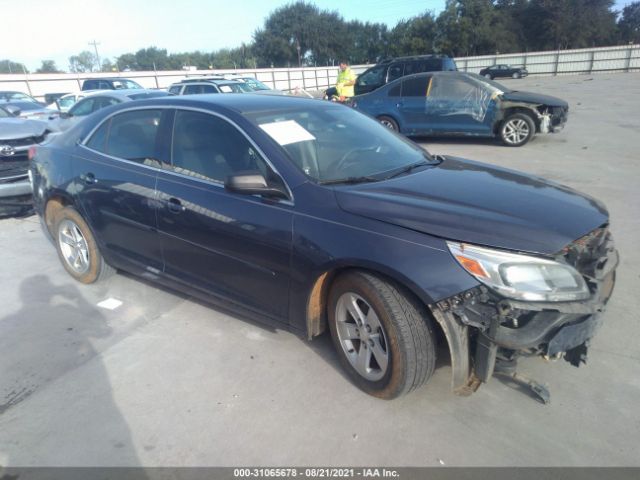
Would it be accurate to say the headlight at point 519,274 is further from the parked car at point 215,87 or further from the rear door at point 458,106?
the parked car at point 215,87

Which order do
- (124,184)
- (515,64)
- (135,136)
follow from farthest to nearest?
1. (515,64)
2. (135,136)
3. (124,184)

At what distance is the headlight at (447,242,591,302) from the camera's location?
2199 millimetres

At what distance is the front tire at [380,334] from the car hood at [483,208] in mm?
400

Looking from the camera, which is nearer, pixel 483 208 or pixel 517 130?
pixel 483 208

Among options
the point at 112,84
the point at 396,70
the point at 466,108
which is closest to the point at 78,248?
the point at 466,108

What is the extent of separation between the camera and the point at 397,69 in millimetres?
15266

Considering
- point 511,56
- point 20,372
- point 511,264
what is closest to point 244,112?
point 511,264

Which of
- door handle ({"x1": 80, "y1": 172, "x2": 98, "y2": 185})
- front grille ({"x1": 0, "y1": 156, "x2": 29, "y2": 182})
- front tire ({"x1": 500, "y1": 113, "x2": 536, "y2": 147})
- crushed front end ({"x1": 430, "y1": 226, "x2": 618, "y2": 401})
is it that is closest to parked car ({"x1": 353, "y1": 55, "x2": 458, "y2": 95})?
front tire ({"x1": 500, "y1": 113, "x2": 536, "y2": 147})

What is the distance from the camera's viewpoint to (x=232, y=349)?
324 cm

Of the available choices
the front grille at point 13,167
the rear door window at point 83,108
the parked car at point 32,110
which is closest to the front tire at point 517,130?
the front grille at point 13,167

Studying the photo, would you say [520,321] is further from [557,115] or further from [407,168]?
[557,115]

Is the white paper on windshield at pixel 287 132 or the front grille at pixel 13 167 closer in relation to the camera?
the white paper on windshield at pixel 287 132

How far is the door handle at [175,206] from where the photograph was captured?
3209 millimetres

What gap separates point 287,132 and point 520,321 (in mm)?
1872
